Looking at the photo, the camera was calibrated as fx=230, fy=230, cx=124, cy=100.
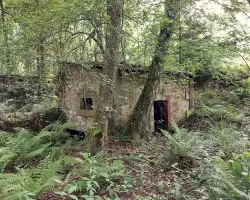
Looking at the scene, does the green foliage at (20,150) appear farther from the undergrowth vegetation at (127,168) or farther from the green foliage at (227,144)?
the green foliage at (227,144)

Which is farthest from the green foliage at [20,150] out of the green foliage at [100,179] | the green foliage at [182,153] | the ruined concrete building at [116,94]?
the green foliage at [182,153]

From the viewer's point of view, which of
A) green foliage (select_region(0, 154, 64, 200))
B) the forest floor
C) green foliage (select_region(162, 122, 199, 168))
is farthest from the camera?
green foliage (select_region(162, 122, 199, 168))

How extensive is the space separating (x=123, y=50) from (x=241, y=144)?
3421 mm

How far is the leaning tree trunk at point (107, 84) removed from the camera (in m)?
4.41

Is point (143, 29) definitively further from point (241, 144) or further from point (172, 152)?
point (241, 144)

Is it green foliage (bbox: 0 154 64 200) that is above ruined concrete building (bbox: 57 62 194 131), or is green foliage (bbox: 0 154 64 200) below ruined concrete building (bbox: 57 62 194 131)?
below

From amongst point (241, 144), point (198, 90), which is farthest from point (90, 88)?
point (198, 90)

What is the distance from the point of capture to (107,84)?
14.7 feet

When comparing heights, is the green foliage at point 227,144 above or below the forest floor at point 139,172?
above

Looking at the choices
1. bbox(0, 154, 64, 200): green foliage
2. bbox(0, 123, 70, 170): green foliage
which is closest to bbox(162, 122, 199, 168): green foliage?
bbox(0, 154, 64, 200): green foliage

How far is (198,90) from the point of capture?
11.5 metres

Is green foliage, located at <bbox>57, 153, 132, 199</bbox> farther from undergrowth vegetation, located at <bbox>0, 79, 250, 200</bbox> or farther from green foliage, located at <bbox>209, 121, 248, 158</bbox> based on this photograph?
green foliage, located at <bbox>209, 121, 248, 158</bbox>

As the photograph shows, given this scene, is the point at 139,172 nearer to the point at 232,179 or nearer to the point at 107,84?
the point at 232,179

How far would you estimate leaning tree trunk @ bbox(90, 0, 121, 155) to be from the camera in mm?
4406
